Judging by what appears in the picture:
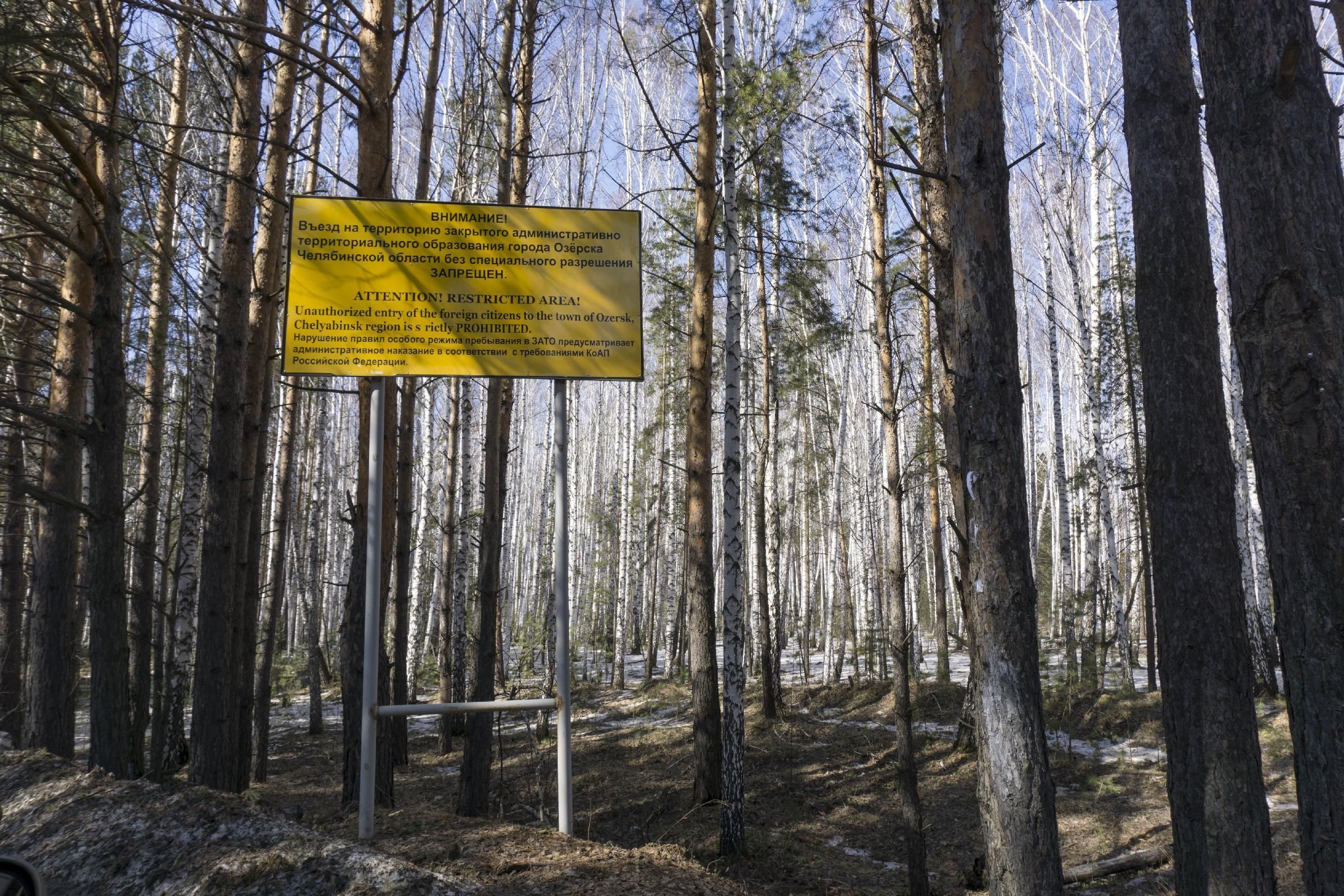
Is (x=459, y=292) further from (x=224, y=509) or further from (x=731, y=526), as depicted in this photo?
(x=731, y=526)

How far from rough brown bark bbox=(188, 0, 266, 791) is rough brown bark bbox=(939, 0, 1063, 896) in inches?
206

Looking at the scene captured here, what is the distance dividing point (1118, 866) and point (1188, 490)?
15.0 ft

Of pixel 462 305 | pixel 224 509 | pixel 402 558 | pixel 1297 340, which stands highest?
pixel 462 305

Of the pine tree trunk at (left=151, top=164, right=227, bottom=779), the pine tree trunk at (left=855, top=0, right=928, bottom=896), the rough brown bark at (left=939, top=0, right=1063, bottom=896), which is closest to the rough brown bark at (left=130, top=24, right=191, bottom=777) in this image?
the pine tree trunk at (left=151, top=164, right=227, bottom=779)

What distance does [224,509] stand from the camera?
655cm

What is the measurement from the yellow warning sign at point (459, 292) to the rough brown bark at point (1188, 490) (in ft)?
10.6

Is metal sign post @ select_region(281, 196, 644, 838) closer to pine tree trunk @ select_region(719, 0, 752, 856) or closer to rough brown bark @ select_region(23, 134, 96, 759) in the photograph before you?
pine tree trunk @ select_region(719, 0, 752, 856)

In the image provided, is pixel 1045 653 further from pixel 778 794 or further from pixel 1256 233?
pixel 1256 233

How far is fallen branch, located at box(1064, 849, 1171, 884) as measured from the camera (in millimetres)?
7207

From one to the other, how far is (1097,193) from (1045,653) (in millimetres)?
11380

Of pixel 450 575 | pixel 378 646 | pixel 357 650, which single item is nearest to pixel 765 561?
pixel 450 575

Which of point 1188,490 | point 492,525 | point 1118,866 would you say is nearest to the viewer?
point 1188,490

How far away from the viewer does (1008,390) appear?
3.95 metres

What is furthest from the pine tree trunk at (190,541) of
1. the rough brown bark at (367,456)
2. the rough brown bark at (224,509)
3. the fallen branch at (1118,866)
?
the fallen branch at (1118,866)
